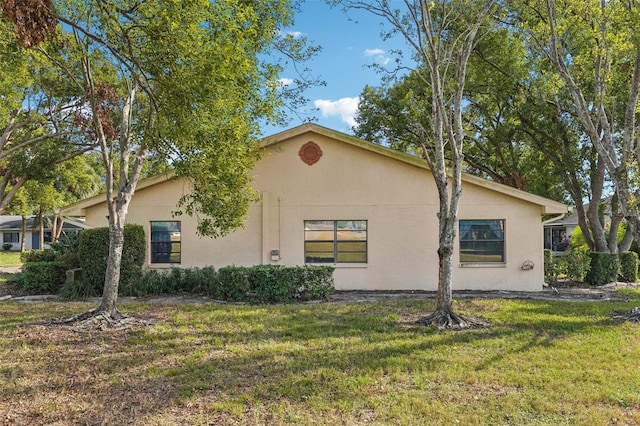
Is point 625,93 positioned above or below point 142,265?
above

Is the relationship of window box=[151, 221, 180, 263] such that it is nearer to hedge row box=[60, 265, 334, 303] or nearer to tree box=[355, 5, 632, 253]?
hedge row box=[60, 265, 334, 303]

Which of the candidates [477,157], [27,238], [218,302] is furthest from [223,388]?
[27,238]

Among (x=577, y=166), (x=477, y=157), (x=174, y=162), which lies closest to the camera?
(x=174, y=162)

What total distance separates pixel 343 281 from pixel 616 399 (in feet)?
27.7

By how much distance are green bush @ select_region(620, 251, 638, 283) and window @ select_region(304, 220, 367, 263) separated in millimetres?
9908

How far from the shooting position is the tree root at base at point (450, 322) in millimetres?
7891

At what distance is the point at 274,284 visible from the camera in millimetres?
10641

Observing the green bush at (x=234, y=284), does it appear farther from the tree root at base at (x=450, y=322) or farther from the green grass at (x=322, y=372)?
the tree root at base at (x=450, y=322)

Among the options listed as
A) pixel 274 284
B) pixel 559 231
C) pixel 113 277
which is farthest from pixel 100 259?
pixel 559 231

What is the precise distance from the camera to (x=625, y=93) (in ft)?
46.6

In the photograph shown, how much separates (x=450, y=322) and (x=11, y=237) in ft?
168

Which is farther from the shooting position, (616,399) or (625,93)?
(625,93)

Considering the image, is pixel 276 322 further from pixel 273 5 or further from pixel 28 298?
pixel 28 298

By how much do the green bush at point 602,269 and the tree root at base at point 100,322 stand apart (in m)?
13.3
